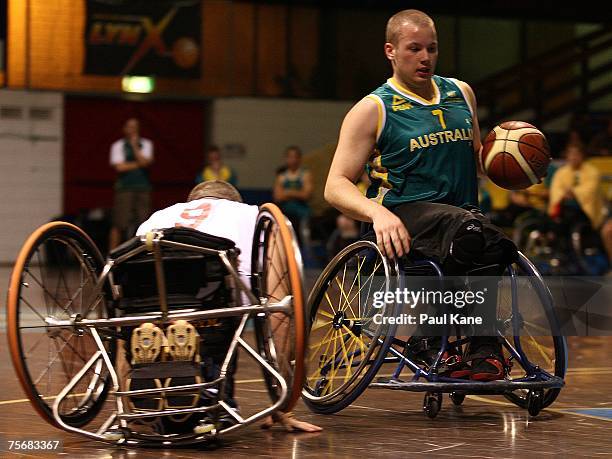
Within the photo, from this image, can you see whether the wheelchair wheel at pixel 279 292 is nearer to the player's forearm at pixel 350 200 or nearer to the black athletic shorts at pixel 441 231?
the player's forearm at pixel 350 200

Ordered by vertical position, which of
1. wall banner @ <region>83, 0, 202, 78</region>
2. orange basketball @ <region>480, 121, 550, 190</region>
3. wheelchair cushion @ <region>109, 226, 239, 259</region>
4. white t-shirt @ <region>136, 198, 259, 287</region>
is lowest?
wheelchair cushion @ <region>109, 226, 239, 259</region>

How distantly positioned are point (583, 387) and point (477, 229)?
1974 mm

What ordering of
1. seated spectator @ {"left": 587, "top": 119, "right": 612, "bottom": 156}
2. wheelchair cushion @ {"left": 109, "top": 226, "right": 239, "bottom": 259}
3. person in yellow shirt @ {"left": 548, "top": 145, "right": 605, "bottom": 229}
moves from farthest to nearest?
seated spectator @ {"left": 587, "top": 119, "right": 612, "bottom": 156} < person in yellow shirt @ {"left": 548, "top": 145, "right": 605, "bottom": 229} < wheelchair cushion @ {"left": 109, "top": 226, "right": 239, "bottom": 259}

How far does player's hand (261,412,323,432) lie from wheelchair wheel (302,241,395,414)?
12.1 inches

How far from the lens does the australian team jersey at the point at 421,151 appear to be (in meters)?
6.53

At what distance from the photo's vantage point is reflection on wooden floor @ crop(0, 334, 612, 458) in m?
5.39

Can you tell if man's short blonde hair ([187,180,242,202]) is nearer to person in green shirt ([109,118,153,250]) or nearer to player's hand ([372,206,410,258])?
player's hand ([372,206,410,258])

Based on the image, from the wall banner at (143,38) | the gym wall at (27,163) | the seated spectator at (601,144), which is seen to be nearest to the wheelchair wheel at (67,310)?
the seated spectator at (601,144)

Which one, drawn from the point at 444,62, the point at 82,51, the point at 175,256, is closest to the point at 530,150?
the point at 175,256

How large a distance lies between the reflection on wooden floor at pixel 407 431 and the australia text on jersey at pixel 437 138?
1.30m

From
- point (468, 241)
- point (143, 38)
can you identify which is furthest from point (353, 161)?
point (143, 38)

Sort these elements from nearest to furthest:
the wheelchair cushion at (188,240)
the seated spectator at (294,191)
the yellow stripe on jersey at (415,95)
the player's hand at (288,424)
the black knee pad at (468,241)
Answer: the wheelchair cushion at (188,240) → the player's hand at (288,424) → the black knee pad at (468,241) → the yellow stripe on jersey at (415,95) → the seated spectator at (294,191)

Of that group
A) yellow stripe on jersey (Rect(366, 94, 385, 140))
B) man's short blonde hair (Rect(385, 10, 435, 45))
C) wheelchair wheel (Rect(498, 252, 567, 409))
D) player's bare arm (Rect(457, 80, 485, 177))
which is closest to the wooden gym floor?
wheelchair wheel (Rect(498, 252, 567, 409))

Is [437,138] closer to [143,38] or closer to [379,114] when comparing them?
[379,114]
